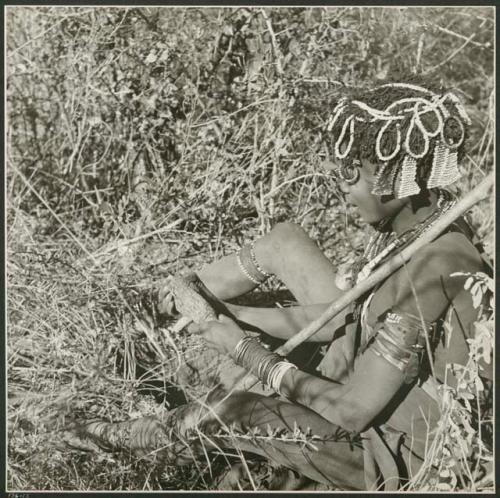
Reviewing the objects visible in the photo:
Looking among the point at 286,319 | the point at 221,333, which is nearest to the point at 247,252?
the point at 286,319

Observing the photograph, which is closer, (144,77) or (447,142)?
(447,142)

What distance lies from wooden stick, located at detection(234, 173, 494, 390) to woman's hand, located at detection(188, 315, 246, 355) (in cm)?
13

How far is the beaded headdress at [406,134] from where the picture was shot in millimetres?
2254

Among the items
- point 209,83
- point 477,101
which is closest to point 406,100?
point 209,83

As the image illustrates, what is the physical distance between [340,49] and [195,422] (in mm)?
2003

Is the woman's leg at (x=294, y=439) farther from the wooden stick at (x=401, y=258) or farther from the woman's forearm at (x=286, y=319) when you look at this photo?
the woman's forearm at (x=286, y=319)

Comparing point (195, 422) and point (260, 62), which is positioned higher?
point (260, 62)

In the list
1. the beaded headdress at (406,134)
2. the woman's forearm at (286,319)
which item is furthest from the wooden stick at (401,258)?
the woman's forearm at (286,319)

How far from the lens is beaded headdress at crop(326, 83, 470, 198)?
7.39 ft

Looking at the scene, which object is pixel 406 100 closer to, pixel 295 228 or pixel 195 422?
pixel 295 228

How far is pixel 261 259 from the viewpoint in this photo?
2938 millimetres

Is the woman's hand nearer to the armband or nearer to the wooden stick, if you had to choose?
the wooden stick

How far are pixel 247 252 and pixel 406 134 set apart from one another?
2.95 ft

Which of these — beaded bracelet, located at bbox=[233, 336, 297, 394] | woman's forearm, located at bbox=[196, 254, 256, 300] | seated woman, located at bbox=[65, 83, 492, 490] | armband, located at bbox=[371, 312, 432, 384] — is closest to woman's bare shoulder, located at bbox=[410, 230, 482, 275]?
seated woman, located at bbox=[65, 83, 492, 490]
